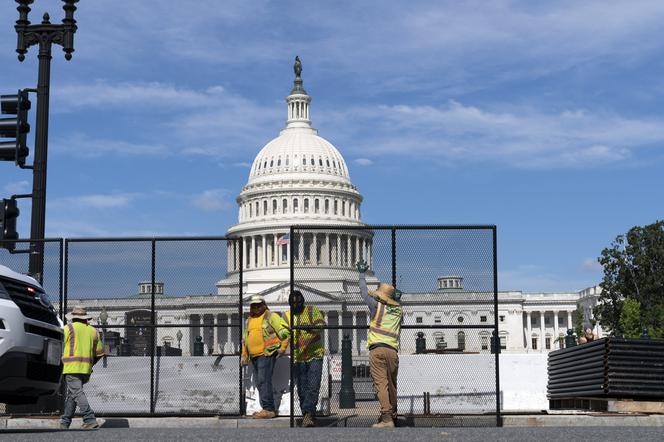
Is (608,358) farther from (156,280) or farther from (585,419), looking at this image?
(156,280)

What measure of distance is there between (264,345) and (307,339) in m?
0.71

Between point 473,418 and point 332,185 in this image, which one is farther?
point 332,185

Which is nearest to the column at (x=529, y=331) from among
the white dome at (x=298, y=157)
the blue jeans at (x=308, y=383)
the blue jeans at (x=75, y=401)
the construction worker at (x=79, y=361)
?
the white dome at (x=298, y=157)

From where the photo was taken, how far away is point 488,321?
18.1 metres

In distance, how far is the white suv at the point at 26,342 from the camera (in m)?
12.8

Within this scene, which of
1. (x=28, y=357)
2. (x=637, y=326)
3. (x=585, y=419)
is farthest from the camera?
(x=637, y=326)

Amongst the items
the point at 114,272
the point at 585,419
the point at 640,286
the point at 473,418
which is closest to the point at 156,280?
the point at 114,272

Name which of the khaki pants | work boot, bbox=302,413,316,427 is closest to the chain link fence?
work boot, bbox=302,413,316,427

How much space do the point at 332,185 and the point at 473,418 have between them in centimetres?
13373

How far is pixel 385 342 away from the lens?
1638cm

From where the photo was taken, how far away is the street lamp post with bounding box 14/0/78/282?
17.7 metres

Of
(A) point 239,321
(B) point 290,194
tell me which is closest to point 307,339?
(A) point 239,321

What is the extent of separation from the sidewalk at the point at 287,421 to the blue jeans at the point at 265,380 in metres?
0.29

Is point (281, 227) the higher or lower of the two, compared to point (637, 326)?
higher
